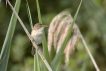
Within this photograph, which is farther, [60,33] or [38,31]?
[38,31]

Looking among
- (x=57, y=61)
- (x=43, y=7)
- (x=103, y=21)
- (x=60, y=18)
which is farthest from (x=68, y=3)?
(x=57, y=61)

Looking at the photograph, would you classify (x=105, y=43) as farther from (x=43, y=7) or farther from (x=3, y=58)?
(x=3, y=58)

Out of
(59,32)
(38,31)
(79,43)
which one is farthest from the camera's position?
(79,43)

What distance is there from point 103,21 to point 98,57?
1764 mm

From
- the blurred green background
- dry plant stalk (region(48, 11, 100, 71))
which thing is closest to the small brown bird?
dry plant stalk (region(48, 11, 100, 71))

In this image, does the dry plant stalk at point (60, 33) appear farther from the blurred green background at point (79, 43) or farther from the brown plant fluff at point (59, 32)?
the blurred green background at point (79, 43)

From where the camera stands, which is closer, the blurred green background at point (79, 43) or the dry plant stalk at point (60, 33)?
the dry plant stalk at point (60, 33)

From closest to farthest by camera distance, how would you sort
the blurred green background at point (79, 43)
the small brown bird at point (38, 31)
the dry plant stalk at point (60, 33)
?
the dry plant stalk at point (60, 33)
the small brown bird at point (38, 31)
the blurred green background at point (79, 43)

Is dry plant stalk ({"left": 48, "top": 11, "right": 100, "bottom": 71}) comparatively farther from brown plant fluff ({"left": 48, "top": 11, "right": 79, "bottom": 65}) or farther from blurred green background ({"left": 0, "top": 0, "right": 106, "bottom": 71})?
blurred green background ({"left": 0, "top": 0, "right": 106, "bottom": 71})

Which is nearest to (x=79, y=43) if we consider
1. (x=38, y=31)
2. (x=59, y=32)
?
(x=38, y=31)

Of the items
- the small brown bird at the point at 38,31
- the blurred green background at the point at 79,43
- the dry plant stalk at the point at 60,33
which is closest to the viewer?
the dry plant stalk at the point at 60,33

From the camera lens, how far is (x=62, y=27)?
2195 mm

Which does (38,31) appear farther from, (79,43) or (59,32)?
(79,43)

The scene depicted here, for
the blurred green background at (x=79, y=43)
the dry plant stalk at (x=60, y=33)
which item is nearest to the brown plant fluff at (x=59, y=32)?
the dry plant stalk at (x=60, y=33)
